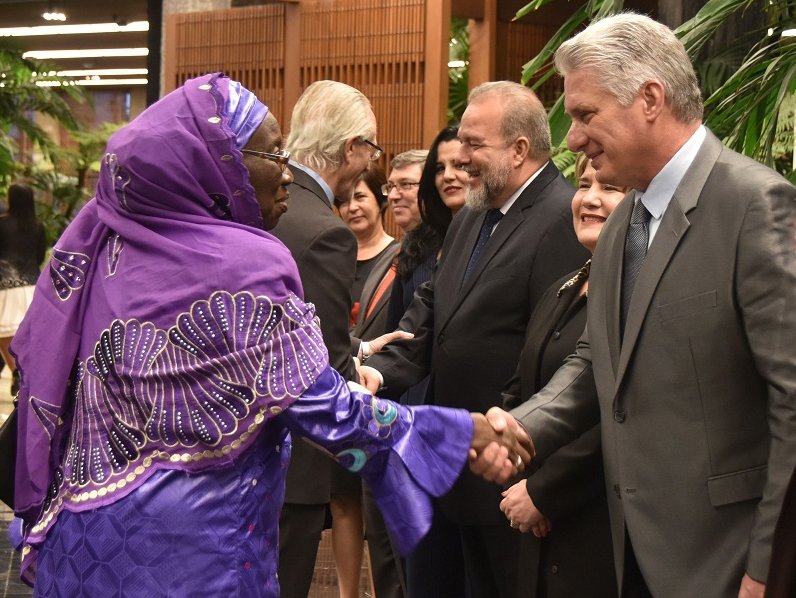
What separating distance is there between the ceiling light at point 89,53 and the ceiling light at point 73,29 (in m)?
1.01

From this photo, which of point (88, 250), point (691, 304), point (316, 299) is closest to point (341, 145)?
point (316, 299)

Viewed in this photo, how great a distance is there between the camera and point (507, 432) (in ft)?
10.2

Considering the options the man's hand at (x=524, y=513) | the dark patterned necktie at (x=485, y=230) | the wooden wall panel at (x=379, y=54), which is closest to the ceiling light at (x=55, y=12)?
the wooden wall panel at (x=379, y=54)

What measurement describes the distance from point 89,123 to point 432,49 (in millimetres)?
15689

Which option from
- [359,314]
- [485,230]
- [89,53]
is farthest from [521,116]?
[89,53]

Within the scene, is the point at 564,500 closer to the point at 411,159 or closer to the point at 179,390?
the point at 179,390

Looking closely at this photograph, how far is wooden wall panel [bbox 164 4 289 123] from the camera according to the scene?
34.8 feet

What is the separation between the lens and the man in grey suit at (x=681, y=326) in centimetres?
251

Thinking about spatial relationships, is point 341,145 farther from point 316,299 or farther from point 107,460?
point 107,460

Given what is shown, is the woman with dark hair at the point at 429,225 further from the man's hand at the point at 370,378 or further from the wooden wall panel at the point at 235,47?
the wooden wall panel at the point at 235,47

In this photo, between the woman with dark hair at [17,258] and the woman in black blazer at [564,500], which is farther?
the woman with dark hair at [17,258]

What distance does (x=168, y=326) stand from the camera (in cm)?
255

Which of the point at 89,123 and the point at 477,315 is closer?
the point at 477,315

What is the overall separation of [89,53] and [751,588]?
2065 cm
